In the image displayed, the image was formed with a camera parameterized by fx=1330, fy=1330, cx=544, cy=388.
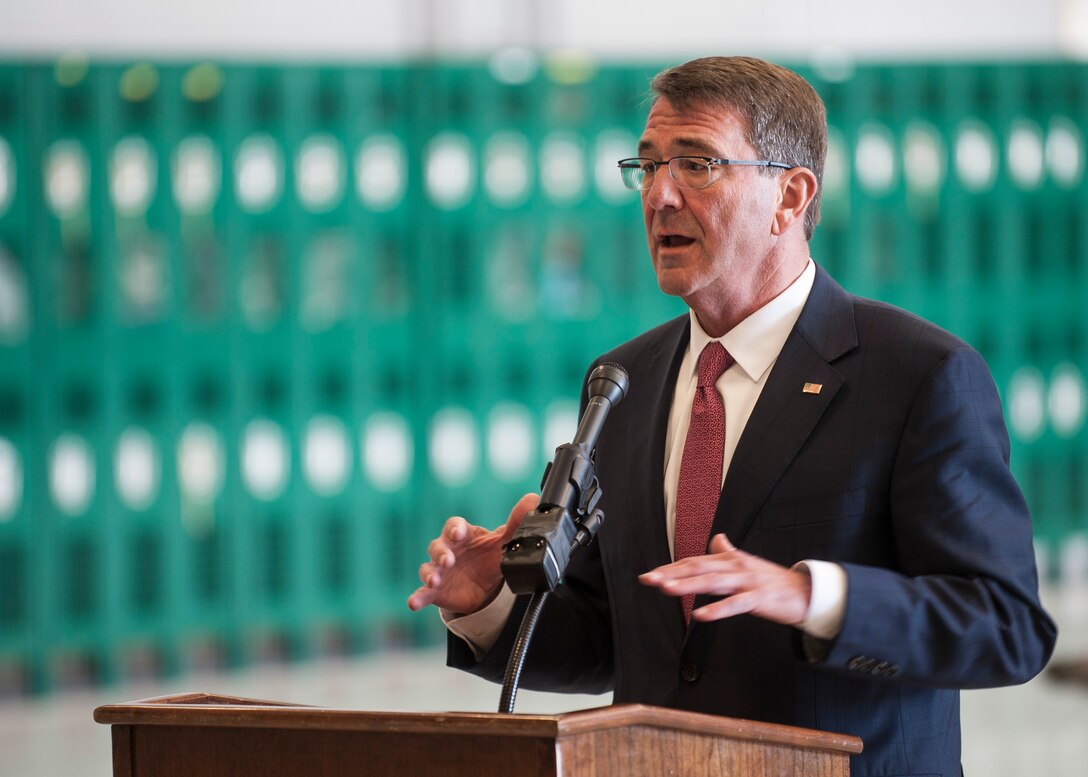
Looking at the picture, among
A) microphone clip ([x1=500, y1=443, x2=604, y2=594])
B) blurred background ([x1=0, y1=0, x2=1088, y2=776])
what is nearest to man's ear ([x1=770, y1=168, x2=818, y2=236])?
microphone clip ([x1=500, y1=443, x2=604, y2=594])

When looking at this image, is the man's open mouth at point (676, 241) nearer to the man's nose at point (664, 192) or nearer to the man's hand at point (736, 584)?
the man's nose at point (664, 192)

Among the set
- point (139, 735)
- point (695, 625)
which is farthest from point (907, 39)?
point (139, 735)

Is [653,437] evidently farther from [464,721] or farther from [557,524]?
[464,721]

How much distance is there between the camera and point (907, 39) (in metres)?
5.83

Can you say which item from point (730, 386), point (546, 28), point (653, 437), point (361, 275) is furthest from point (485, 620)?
point (546, 28)

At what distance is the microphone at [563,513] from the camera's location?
118cm

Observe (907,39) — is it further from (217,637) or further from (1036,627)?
(1036,627)

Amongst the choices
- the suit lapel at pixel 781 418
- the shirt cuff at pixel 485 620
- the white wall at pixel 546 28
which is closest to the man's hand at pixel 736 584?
the suit lapel at pixel 781 418

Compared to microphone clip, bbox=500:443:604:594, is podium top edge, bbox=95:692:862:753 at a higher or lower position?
lower

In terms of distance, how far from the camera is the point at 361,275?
539 cm

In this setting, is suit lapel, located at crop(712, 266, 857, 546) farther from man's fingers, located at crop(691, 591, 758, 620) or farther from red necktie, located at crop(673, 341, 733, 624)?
man's fingers, located at crop(691, 591, 758, 620)

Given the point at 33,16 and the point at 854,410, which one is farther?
the point at 33,16

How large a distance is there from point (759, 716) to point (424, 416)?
4.00 metres

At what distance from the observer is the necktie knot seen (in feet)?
5.61
